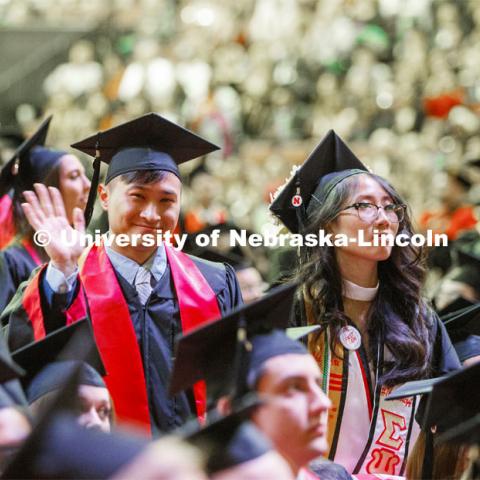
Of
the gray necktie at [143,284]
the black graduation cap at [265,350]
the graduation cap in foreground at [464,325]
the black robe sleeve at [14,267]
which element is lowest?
the black graduation cap at [265,350]

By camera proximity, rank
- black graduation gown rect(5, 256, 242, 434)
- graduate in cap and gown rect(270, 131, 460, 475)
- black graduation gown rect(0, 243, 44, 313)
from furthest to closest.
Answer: black graduation gown rect(0, 243, 44, 313), graduate in cap and gown rect(270, 131, 460, 475), black graduation gown rect(5, 256, 242, 434)

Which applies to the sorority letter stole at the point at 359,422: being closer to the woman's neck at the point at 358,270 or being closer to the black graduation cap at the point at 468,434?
the woman's neck at the point at 358,270

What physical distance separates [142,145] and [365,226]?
93 centimetres

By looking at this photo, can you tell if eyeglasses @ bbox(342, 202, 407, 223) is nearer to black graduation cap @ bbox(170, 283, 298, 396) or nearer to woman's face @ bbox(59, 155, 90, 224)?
black graduation cap @ bbox(170, 283, 298, 396)

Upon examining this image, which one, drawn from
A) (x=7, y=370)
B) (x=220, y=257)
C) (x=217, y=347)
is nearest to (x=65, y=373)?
(x=7, y=370)

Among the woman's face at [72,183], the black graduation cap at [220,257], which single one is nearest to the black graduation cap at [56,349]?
the woman's face at [72,183]

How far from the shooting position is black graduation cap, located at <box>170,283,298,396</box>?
2760 mm

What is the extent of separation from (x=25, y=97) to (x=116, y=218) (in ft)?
44.7

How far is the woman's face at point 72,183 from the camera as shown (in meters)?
5.00

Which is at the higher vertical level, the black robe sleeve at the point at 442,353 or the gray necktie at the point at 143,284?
the gray necktie at the point at 143,284

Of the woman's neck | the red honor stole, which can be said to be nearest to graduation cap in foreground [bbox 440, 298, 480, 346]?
the woman's neck

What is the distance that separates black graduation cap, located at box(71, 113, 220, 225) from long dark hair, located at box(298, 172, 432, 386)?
0.60m

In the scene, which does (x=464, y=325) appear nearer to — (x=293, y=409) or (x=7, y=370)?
(x=293, y=409)

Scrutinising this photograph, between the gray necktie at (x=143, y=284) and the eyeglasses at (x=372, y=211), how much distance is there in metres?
0.82
